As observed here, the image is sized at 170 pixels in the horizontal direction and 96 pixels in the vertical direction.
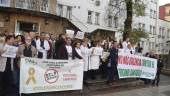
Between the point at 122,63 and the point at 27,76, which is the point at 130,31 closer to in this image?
the point at 122,63

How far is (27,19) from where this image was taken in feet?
108

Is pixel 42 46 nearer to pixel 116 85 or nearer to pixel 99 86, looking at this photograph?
Answer: pixel 99 86

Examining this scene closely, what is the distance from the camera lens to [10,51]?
1317cm

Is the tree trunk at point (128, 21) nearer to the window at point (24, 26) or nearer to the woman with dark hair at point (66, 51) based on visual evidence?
the window at point (24, 26)

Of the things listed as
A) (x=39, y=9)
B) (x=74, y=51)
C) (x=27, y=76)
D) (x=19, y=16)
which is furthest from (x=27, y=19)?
(x=27, y=76)

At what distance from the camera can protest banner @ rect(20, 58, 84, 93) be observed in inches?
536

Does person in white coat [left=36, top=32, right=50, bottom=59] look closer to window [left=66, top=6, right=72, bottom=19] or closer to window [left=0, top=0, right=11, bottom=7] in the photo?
window [left=0, top=0, right=11, bottom=7]

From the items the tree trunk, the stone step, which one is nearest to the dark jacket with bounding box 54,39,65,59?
the stone step

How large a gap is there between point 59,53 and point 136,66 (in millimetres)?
6620

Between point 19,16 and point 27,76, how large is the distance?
19216 mm

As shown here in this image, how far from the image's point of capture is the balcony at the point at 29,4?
3369 cm

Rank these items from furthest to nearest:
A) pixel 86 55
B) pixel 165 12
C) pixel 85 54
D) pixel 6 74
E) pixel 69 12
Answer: pixel 165 12 < pixel 69 12 < pixel 86 55 < pixel 85 54 < pixel 6 74

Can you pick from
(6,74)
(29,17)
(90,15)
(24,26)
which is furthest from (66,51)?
(90,15)

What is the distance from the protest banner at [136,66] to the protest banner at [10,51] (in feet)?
23.8
